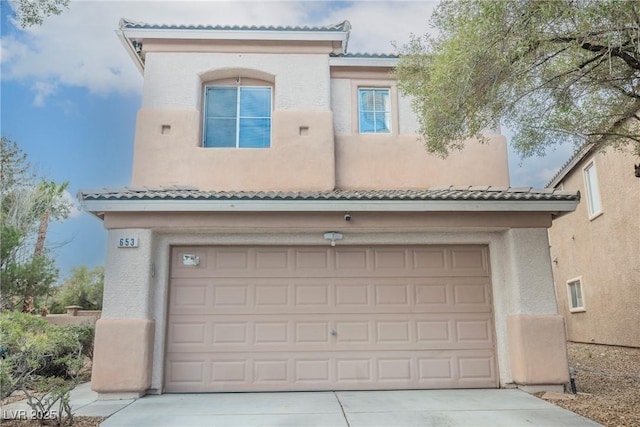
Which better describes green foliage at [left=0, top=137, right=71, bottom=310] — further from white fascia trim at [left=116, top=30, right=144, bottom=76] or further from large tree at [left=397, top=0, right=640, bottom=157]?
large tree at [left=397, top=0, right=640, bottom=157]

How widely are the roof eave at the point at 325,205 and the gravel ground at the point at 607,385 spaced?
11.6 feet

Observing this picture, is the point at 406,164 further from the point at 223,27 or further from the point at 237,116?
the point at 223,27

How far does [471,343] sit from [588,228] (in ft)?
37.2

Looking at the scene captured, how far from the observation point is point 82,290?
24.0m

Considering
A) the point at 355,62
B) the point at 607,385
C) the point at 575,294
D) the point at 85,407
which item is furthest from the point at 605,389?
the point at 575,294

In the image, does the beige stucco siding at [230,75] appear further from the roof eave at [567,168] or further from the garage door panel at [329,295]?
the roof eave at [567,168]

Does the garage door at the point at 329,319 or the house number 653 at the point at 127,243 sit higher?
the house number 653 at the point at 127,243

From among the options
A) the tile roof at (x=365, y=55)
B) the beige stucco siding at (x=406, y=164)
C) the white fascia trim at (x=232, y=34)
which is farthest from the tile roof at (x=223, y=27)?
the beige stucco siding at (x=406, y=164)

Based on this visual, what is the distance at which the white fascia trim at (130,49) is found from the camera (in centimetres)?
1368

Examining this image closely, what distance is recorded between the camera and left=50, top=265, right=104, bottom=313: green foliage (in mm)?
22667

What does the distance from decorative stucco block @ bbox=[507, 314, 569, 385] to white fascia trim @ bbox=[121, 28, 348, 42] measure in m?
9.10

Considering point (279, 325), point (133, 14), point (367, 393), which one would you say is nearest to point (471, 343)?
point (367, 393)

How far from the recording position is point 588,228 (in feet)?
60.5

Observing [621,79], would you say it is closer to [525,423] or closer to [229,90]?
[525,423]
